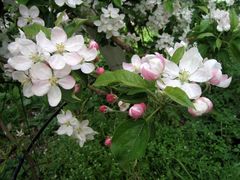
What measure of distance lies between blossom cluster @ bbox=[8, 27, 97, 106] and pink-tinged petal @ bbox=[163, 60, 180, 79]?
17 centimetres

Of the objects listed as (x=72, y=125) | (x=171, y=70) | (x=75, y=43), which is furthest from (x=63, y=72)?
(x=72, y=125)

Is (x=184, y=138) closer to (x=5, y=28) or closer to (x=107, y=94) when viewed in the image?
(x=5, y=28)

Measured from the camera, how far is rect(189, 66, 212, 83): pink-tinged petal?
0.98 m

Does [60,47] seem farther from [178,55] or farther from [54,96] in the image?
[178,55]

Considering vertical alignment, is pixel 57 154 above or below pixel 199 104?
below

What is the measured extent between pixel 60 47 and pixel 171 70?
24 cm

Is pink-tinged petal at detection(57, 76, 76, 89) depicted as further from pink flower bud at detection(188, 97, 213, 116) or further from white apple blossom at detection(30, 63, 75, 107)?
pink flower bud at detection(188, 97, 213, 116)

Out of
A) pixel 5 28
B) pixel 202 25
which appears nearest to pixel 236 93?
pixel 202 25

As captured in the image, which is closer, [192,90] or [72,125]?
[192,90]

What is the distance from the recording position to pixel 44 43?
0.98 meters

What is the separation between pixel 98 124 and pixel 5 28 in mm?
1213

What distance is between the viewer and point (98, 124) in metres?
2.94

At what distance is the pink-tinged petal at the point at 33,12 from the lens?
1466 mm

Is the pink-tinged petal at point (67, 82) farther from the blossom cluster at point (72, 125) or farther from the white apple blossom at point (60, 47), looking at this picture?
the blossom cluster at point (72, 125)
